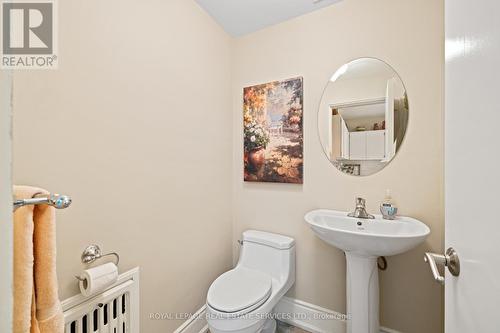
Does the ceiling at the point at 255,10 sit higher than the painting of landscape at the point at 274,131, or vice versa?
the ceiling at the point at 255,10

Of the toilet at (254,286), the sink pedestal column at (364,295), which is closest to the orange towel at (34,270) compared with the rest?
the toilet at (254,286)

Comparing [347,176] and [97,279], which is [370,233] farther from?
[97,279]

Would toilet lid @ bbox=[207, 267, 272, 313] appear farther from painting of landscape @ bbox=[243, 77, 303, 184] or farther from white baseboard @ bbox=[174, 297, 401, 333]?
painting of landscape @ bbox=[243, 77, 303, 184]

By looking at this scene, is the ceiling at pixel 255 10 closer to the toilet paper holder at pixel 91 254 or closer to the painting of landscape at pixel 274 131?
the painting of landscape at pixel 274 131

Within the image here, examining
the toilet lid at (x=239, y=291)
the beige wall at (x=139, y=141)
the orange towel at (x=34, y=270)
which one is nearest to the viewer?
the orange towel at (x=34, y=270)

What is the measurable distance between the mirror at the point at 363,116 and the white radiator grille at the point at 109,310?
1.44 metres

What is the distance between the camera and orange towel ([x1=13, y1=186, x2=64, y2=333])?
1.74 ft

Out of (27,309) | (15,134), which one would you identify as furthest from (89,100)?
(27,309)

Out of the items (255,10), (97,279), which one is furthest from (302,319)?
(255,10)

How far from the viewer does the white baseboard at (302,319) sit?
4.89ft

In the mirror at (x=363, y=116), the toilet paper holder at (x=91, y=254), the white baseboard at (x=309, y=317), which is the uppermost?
the mirror at (x=363, y=116)

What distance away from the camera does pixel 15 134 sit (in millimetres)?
737

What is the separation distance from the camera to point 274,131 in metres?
1.77

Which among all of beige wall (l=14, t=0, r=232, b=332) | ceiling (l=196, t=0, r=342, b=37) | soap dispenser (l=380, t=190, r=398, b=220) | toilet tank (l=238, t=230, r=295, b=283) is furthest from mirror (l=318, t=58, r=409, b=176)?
beige wall (l=14, t=0, r=232, b=332)
